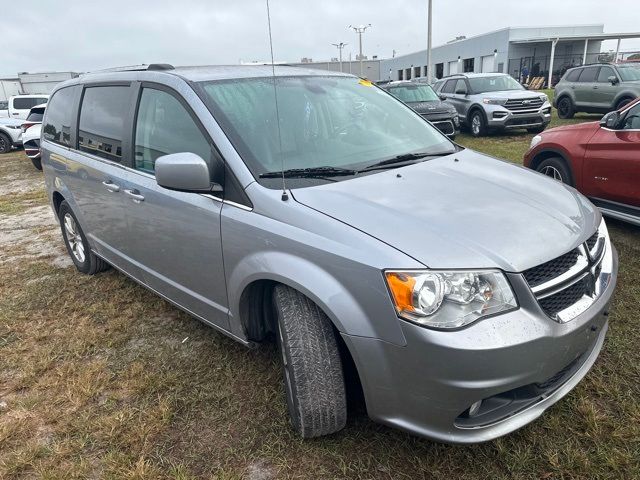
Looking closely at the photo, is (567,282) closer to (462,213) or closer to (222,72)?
(462,213)

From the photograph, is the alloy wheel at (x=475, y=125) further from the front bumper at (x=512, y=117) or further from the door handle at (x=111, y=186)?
the door handle at (x=111, y=186)

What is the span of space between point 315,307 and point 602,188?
387 centimetres

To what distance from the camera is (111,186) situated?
3369mm

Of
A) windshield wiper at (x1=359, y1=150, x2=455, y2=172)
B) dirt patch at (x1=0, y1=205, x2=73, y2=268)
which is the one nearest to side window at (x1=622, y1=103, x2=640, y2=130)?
windshield wiper at (x1=359, y1=150, x2=455, y2=172)

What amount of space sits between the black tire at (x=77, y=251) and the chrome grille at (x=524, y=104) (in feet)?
35.3

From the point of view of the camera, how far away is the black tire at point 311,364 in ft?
6.97

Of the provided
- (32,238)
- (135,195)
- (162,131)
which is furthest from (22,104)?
(162,131)

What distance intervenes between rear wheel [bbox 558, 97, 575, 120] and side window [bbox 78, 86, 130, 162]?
14741 millimetres

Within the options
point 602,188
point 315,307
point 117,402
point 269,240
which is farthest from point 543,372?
point 602,188

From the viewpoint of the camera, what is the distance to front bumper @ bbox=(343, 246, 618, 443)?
1.77 m

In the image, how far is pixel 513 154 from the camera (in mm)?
9312

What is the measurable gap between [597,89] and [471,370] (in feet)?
48.9

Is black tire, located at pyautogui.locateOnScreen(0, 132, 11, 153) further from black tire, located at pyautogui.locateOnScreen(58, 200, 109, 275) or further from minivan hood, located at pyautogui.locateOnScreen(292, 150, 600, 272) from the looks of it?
minivan hood, located at pyautogui.locateOnScreen(292, 150, 600, 272)

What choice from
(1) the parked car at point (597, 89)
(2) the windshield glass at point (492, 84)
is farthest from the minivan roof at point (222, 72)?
(1) the parked car at point (597, 89)
